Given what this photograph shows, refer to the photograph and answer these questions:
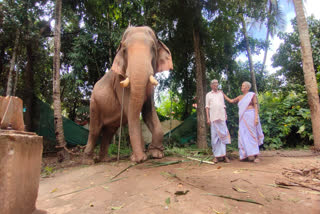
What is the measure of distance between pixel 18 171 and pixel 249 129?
3887 mm

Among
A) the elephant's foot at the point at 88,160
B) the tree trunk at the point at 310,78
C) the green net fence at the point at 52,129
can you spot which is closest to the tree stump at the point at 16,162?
the elephant's foot at the point at 88,160

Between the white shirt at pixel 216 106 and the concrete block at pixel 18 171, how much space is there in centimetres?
316

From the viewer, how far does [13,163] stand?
1.70 m

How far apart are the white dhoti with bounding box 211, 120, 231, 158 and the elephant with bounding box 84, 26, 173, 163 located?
1.10 m

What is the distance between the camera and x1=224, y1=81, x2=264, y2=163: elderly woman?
423cm

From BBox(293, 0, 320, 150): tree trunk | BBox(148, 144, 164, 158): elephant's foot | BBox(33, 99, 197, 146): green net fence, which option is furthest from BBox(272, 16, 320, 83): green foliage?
BBox(148, 144, 164, 158): elephant's foot

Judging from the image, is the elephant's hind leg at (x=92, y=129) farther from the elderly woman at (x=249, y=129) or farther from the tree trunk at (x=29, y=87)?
the tree trunk at (x=29, y=87)

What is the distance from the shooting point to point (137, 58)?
13.0ft

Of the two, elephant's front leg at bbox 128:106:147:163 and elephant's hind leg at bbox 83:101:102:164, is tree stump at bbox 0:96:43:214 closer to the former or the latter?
elephant's front leg at bbox 128:106:147:163

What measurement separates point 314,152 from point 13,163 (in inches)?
250

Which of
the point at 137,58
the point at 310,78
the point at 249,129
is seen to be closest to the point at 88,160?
the point at 137,58

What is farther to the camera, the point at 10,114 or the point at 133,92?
the point at 133,92

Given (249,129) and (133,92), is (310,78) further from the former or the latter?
(133,92)

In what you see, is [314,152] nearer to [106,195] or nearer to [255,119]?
[255,119]
